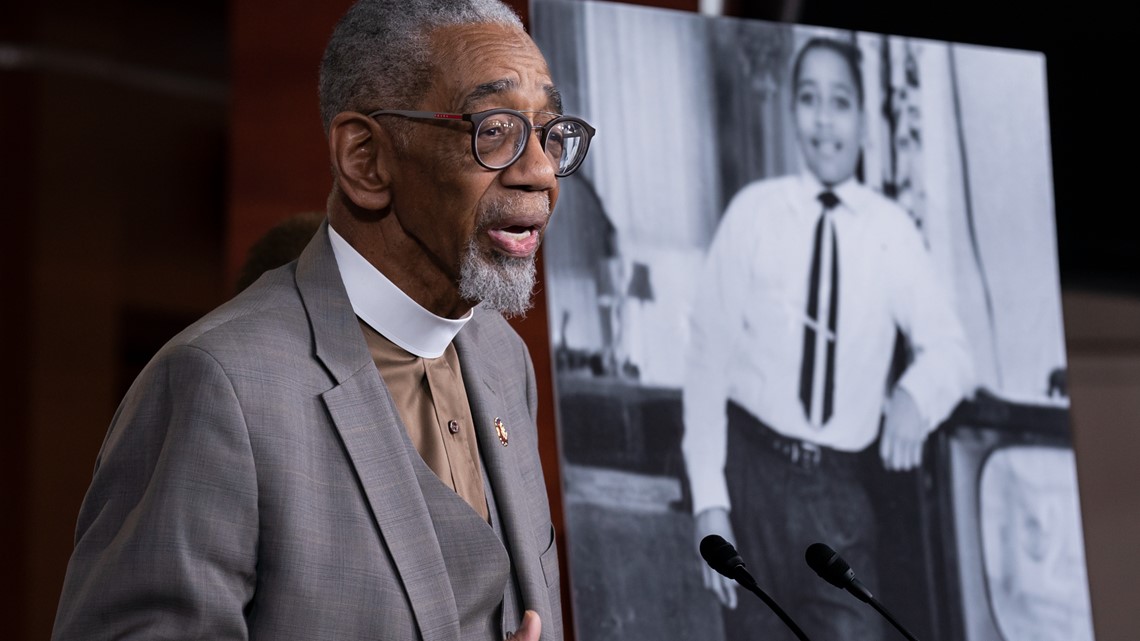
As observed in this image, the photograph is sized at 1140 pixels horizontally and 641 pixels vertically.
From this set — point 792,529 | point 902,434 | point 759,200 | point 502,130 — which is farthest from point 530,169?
point 902,434

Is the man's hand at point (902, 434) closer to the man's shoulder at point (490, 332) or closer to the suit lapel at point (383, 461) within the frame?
the man's shoulder at point (490, 332)

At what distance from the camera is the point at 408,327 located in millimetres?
1582

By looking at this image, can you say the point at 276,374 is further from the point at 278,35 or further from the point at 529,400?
the point at 278,35

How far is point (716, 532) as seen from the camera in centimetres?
234

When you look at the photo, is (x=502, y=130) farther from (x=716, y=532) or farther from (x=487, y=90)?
(x=716, y=532)

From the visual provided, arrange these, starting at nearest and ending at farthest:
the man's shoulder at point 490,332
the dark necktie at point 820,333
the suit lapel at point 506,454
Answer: the suit lapel at point 506,454
the man's shoulder at point 490,332
the dark necktie at point 820,333

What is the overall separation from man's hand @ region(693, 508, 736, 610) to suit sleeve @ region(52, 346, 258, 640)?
1.16m

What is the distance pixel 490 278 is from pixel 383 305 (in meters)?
0.15

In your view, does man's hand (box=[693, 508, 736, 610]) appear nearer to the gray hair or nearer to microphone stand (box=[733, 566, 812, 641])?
microphone stand (box=[733, 566, 812, 641])

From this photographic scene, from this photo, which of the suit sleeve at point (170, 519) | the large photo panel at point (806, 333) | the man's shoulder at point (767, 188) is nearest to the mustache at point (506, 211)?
the suit sleeve at point (170, 519)

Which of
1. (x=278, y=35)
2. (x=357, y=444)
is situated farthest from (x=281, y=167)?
(x=357, y=444)

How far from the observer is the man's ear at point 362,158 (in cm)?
156

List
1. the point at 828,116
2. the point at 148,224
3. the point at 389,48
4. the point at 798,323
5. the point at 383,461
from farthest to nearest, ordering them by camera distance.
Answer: the point at 148,224 → the point at 828,116 → the point at 798,323 → the point at 389,48 → the point at 383,461

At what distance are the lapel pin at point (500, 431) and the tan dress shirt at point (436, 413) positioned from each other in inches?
1.5
